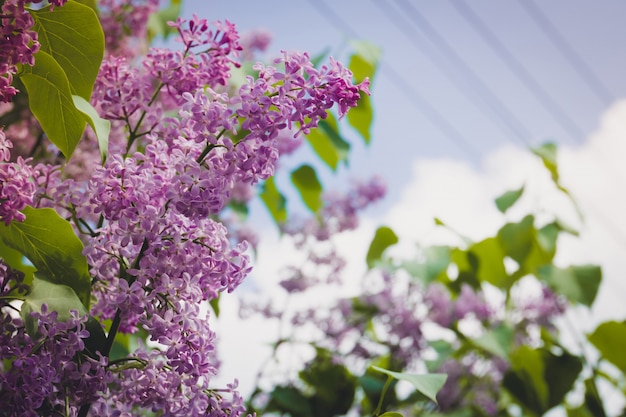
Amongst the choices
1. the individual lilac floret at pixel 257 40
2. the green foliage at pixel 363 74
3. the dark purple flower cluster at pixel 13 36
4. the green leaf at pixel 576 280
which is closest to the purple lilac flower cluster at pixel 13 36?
the dark purple flower cluster at pixel 13 36

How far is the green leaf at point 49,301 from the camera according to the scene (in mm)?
497

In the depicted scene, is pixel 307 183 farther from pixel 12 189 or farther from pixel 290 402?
pixel 12 189

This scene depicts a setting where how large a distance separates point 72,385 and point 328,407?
0.93 metres

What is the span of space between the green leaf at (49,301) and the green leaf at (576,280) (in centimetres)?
100

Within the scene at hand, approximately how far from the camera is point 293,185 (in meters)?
1.28

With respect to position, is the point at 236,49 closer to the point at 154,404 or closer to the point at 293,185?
the point at 154,404

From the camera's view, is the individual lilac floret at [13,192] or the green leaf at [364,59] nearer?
the individual lilac floret at [13,192]

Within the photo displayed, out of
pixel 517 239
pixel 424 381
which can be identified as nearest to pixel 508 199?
pixel 517 239

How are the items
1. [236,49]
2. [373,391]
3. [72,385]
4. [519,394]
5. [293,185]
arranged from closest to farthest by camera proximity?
1. [72,385]
2. [236,49]
3. [373,391]
4. [293,185]
5. [519,394]

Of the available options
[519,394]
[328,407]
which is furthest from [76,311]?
[519,394]

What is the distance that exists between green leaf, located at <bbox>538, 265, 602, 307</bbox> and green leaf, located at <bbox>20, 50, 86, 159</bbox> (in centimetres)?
100

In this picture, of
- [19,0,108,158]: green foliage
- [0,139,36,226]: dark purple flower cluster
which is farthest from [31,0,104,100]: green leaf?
[0,139,36,226]: dark purple flower cluster

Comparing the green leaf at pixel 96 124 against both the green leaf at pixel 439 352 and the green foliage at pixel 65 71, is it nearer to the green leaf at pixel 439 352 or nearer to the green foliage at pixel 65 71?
the green foliage at pixel 65 71

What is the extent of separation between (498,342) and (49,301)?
3.23 ft
